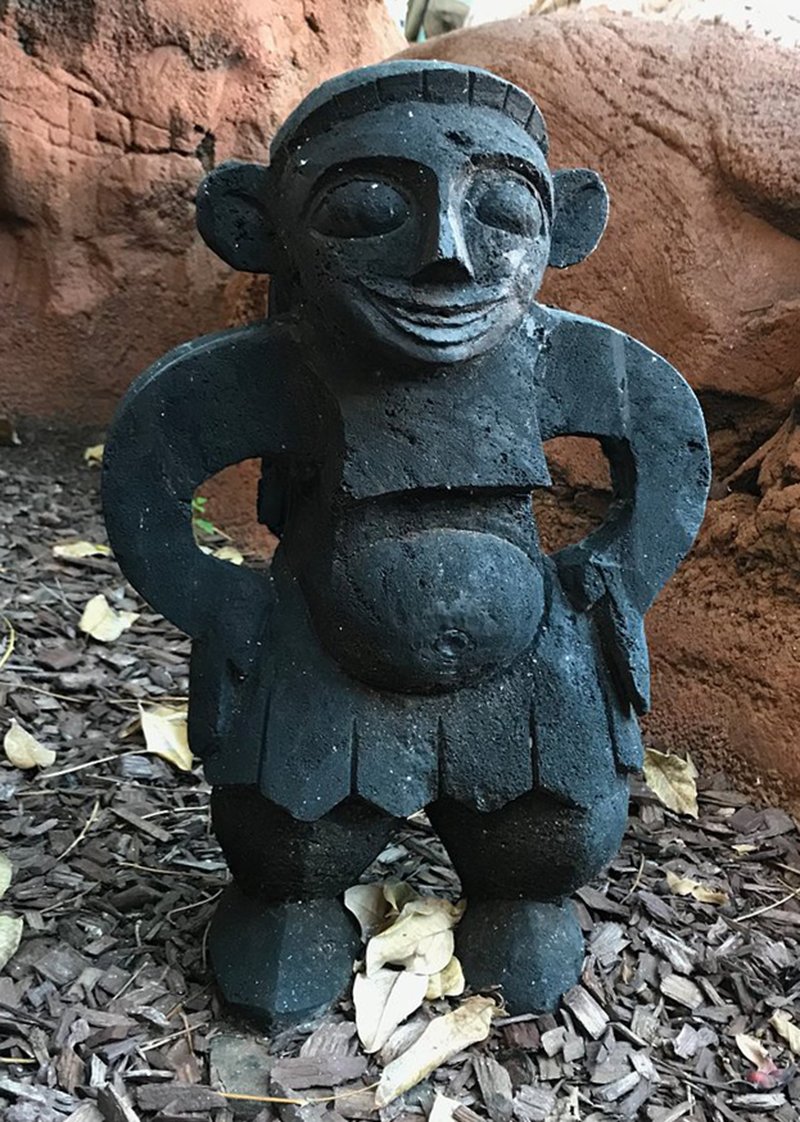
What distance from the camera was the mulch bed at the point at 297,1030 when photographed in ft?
4.29

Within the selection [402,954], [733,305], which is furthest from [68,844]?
[733,305]

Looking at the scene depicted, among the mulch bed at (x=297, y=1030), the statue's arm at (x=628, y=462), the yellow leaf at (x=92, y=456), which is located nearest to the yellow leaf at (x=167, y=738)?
the mulch bed at (x=297, y=1030)

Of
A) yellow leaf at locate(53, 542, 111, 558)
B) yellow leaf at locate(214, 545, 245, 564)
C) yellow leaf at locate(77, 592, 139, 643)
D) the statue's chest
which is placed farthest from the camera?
yellow leaf at locate(214, 545, 245, 564)

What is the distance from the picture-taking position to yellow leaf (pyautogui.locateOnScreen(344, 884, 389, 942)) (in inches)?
59.6

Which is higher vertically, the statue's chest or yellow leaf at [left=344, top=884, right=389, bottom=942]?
the statue's chest

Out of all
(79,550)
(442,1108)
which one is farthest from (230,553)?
(442,1108)

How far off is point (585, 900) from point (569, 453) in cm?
107

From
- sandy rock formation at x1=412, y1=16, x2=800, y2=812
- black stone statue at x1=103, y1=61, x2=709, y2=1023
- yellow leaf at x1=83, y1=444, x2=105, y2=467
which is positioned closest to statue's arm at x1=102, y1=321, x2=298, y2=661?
black stone statue at x1=103, y1=61, x2=709, y2=1023

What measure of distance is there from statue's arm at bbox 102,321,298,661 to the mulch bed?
1.59 feet

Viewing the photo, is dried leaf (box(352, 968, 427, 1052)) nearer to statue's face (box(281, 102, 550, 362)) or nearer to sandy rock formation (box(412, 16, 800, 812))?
statue's face (box(281, 102, 550, 362))

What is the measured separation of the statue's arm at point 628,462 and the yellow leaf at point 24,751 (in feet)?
3.47

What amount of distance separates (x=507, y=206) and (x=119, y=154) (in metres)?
2.22

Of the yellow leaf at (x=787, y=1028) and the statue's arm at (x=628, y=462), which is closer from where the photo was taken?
the statue's arm at (x=628, y=462)

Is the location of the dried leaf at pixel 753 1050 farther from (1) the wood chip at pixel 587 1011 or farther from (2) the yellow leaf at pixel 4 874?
(2) the yellow leaf at pixel 4 874
